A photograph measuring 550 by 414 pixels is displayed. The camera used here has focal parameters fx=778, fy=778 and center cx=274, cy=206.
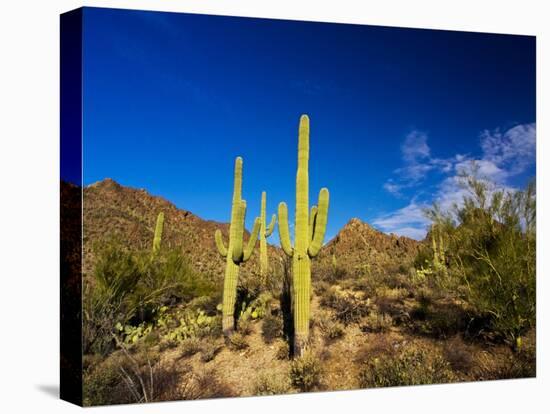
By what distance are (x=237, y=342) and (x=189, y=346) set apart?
89 cm

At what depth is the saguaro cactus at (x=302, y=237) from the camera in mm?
11406

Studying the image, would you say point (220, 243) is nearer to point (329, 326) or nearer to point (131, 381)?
point (329, 326)

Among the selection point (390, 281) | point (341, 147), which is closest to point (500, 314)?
point (390, 281)

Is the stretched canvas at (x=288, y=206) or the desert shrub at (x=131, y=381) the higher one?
the stretched canvas at (x=288, y=206)

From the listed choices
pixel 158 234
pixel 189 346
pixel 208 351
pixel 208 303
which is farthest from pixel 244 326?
pixel 158 234

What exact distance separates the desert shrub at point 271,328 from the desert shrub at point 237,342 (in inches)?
14.1

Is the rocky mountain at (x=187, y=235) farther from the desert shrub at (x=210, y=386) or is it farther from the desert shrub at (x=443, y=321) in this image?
the desert shrub at (x=210, y=386)

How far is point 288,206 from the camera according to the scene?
1148 cm

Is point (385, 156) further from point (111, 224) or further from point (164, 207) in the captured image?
point (111, 224)

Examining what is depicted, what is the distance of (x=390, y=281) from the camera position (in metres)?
13.3

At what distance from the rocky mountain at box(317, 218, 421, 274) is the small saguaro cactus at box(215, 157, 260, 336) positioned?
138 cm

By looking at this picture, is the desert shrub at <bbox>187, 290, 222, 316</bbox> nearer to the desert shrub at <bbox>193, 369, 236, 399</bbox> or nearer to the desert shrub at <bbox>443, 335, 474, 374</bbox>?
the desert shrub at <bbox>193, 369, 236, 399</bbox>

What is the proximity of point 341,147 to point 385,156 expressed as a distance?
2.54 ft

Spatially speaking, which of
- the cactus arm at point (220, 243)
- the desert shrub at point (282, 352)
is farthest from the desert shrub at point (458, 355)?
the cactus arm at point (220, 243)
